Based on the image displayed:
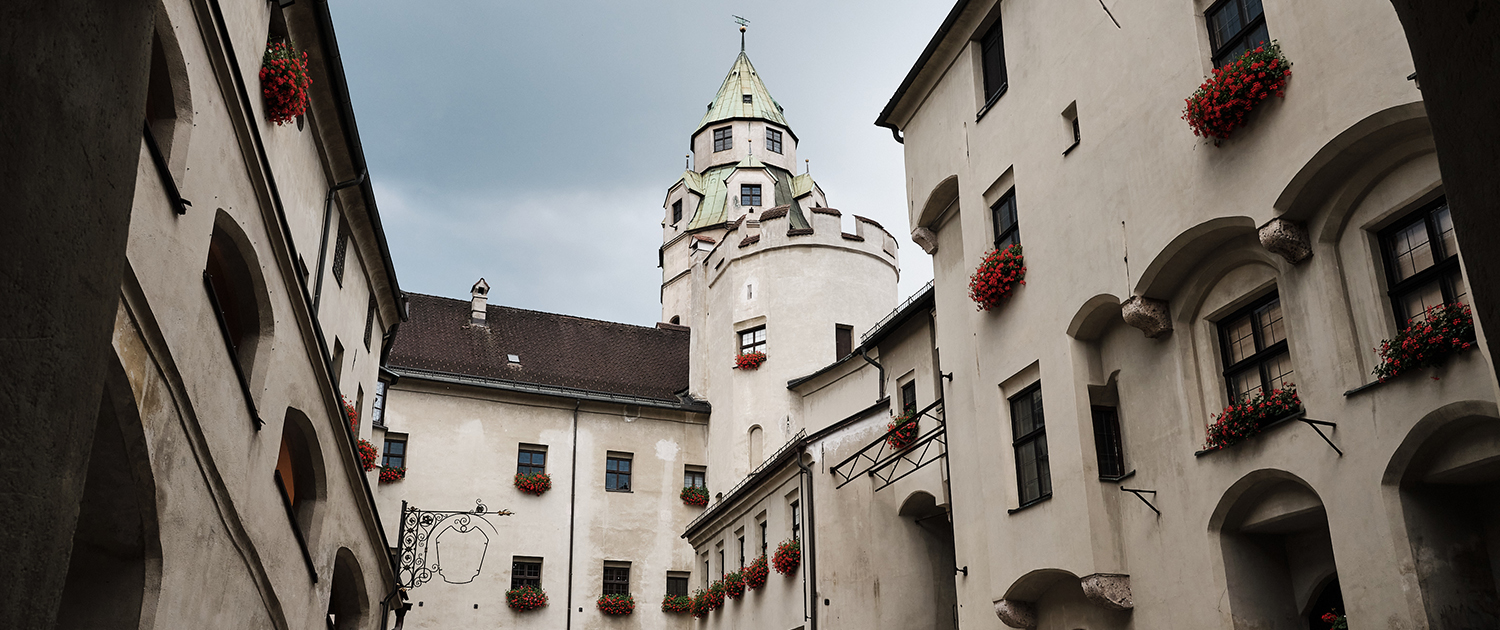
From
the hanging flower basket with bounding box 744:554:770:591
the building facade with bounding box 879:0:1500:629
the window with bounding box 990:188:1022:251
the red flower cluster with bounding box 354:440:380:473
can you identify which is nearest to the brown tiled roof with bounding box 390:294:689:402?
the hanging flower basket with bounding box 744:554:770:591

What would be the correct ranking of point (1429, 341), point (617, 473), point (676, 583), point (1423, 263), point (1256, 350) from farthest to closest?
point (617, 473)
point (676, 583)
point (1256, 350)
point (1423, 263)
point (1429, 341)

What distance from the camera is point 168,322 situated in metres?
10.2

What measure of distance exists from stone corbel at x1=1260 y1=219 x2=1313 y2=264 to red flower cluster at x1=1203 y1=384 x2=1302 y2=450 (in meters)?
1.40

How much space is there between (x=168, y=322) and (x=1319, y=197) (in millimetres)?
11145

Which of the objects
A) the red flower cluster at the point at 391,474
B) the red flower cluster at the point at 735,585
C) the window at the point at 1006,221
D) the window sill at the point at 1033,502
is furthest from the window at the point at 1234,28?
the red flower cluster at the point at 391,474

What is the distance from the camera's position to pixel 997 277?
17219mm

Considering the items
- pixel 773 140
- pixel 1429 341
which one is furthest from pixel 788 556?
pixel 773 140

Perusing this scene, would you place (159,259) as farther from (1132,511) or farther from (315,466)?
(1132,511)

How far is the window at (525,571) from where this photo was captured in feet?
121

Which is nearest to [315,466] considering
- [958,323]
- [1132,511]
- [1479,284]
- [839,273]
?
[958,323]

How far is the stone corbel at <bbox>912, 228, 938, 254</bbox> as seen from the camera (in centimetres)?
2062

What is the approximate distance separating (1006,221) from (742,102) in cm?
3677

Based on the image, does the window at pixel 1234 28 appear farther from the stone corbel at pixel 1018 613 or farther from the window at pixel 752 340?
the window at pixel 752 340

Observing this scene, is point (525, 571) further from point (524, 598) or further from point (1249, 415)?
point (1249, 415)
